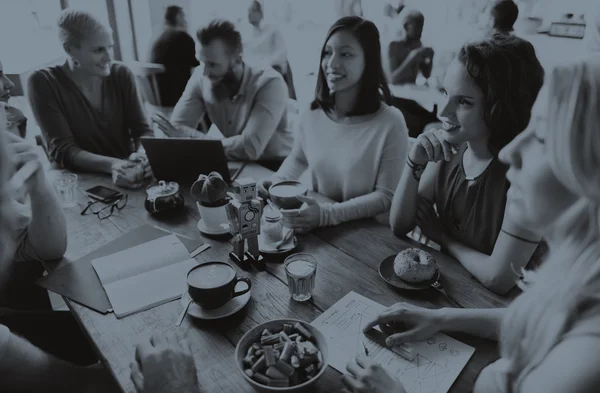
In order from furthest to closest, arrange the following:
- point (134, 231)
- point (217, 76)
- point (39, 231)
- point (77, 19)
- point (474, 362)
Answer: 1. point (217, 76)
2. point (77, 19)
3. point (134, 231)
4. point (39, 231)
5. point (474, 362)

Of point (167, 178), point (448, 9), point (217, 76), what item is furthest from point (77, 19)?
point (448, 9)

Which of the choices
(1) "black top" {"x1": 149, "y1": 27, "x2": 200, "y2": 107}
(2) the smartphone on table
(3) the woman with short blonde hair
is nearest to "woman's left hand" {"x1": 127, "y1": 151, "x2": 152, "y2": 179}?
(3) the woman with short blonde hair

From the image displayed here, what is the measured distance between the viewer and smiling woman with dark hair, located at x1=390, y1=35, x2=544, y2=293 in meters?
1.17

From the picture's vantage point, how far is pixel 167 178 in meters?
1.78

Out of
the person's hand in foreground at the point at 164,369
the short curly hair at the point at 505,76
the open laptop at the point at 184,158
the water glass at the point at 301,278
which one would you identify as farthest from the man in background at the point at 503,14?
the person's hand in foreground at the point at 164,369

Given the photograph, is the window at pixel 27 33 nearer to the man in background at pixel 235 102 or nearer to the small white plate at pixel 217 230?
the man in background at pixel 235 102

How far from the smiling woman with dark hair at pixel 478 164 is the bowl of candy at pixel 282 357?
0.54 meters

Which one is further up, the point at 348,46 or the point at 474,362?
the point at 348,46

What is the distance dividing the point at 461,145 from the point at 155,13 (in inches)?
177

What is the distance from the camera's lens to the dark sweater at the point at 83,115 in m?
2.04

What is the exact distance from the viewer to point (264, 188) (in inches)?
66.2

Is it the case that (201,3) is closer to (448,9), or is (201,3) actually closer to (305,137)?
(448,9)

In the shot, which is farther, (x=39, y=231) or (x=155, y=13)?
(x=155, y=13)

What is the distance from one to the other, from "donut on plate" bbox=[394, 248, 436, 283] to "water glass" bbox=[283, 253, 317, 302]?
0.23 meters
